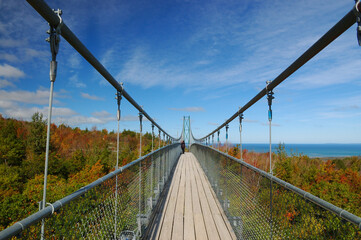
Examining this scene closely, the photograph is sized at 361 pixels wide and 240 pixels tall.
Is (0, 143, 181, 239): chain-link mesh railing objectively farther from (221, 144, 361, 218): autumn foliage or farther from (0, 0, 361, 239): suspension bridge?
(221, 144, 361, 218): autumn foliage

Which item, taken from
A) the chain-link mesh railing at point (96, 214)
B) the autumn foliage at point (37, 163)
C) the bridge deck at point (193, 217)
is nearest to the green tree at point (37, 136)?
the autumn foliage at point (37, 163)

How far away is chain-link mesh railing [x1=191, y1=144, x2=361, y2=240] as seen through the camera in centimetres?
96

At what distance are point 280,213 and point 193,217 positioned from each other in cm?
195

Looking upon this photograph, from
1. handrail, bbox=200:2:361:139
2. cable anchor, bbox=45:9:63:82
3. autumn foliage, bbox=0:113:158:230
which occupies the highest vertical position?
handrail, bbox=200:2:361:139

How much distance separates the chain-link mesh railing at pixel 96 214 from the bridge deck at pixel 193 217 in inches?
17.7

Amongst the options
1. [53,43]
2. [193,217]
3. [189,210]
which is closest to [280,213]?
[53,43]

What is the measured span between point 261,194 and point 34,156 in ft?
62.8

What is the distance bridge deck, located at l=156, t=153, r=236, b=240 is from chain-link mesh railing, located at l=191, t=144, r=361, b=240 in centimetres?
30

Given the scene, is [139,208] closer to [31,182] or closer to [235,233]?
[235,233]

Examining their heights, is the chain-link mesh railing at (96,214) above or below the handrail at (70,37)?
below

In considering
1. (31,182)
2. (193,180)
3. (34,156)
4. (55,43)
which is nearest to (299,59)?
(55,43)

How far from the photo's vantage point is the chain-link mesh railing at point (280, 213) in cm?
96

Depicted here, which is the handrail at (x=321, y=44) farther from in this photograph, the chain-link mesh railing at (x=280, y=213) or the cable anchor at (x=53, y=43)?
the cable anchor at (x=53, y=43)

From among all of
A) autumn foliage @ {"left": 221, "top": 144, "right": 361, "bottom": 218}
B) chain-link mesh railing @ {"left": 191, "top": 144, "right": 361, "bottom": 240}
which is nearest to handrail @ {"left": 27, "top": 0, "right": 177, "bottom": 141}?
chain-link mesh railing @ {"left": 191, "top": 144, "right": 361, "bottom": 240}
